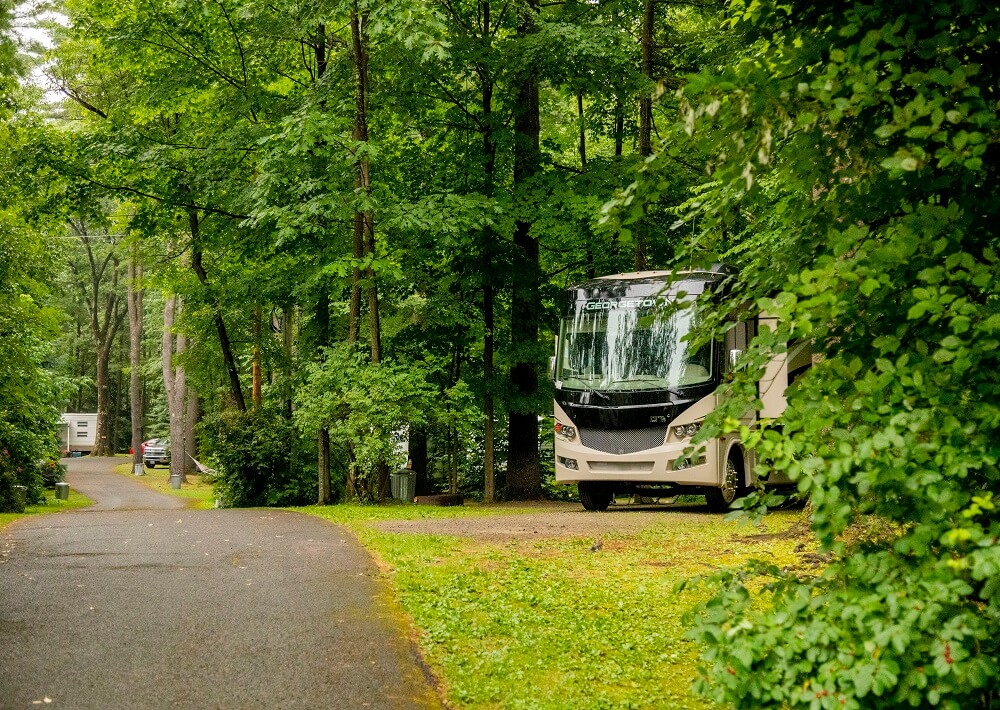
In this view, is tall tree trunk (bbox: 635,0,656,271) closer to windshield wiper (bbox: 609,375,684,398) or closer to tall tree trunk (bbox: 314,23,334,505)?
windshield wiper (bbox: 609,375,684,398)

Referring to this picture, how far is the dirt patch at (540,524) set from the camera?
12.2 metres

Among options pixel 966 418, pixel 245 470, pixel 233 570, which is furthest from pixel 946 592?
pixel 245 470

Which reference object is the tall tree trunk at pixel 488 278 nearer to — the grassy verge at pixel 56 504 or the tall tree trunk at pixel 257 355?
the tall tree trunk at pixel 257 355

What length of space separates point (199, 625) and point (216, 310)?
1796cm

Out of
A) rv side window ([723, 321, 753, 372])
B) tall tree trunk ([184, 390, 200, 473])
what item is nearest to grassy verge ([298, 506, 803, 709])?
rv side window ([723, 321, 753, 372])

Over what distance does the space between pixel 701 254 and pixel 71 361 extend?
224ft

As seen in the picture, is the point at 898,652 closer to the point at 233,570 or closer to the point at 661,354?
the point at 233,570

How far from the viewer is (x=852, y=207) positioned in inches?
166

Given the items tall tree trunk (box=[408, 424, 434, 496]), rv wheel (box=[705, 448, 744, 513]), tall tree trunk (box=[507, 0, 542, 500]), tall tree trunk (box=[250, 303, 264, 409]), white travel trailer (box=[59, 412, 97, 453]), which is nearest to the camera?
rv wheel (box=[705, 448, 744, 513])

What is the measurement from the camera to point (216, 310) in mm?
24531

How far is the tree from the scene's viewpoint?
3334 mm

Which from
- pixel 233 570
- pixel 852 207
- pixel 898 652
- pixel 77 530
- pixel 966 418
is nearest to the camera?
pixel 898 652

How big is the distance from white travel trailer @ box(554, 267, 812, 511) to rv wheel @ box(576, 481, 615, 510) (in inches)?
6.2

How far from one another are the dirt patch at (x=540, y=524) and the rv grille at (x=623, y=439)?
0.95 m
